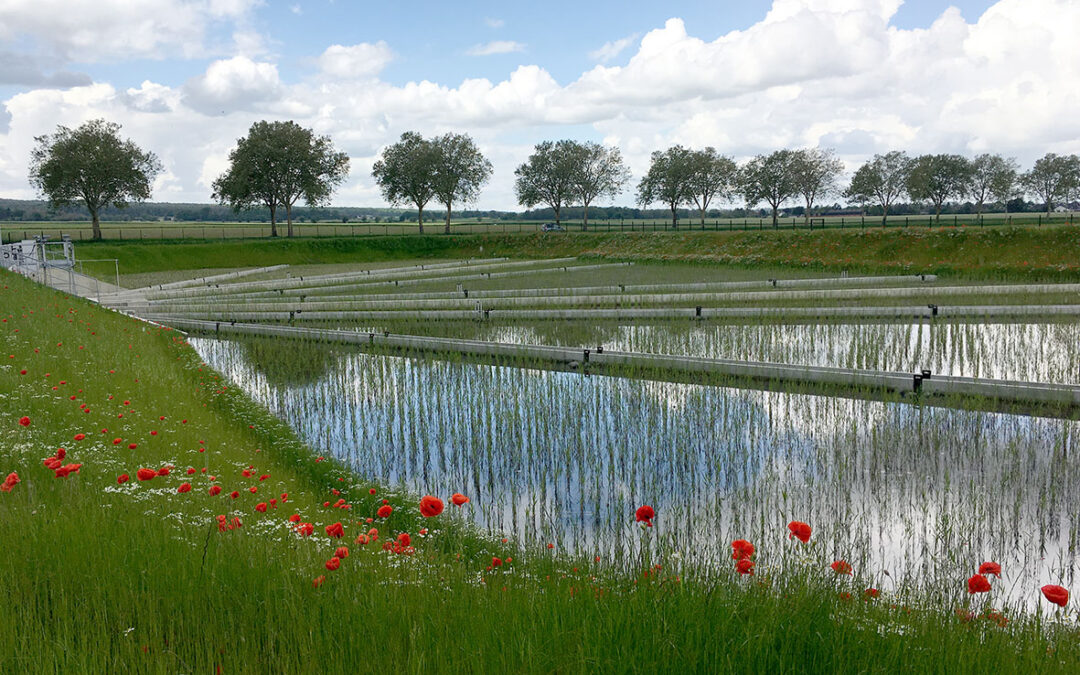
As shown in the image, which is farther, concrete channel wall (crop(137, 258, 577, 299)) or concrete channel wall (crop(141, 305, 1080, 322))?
concrete channel wall (crop(137, 258, 577, 299))

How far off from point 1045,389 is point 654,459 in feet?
21.4

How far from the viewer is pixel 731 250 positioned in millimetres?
45219

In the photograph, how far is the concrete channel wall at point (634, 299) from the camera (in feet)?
78.8

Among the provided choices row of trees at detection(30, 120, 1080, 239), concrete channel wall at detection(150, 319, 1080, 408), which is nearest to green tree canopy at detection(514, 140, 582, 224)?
row of trees at detection(30, 120, 1080, 239)

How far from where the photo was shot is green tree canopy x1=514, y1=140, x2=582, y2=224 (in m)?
93.8

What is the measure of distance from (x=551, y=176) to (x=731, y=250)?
52586 millimetres

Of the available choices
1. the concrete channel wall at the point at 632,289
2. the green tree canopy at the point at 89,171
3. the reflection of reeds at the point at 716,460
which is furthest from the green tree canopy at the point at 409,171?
the reflection of reeds at the point at 716,460

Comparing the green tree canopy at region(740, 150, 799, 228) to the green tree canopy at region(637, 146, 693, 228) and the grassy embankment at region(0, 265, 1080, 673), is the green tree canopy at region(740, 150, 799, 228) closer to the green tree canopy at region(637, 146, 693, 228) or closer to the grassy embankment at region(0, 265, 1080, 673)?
the green tree canopy at region(637, 146, 693, 228)

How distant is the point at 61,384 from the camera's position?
10.6 meters

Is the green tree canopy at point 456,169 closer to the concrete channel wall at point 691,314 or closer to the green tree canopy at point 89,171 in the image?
the green tree canopy at point 89,171

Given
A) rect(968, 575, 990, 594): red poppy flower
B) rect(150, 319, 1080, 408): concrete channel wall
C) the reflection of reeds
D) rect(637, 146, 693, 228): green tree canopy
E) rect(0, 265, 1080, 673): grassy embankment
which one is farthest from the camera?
rect(637, 146, 693, 228): green tree canopy

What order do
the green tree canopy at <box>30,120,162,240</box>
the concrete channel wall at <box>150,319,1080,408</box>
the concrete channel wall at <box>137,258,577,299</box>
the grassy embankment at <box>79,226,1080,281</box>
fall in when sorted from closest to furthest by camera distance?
the concrete channel wall at <box>150,319,1080,408</box> → the concrete channel wall at <box>137,258,577,299</box> → the grassy embankment at <box>79,226,1080,281</box> → the green tree canopy at <box>30,120,162,240</box>

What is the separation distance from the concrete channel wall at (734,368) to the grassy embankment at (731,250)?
2262 centimetres

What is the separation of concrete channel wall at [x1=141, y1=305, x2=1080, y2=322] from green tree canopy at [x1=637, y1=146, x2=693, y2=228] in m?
72.3
